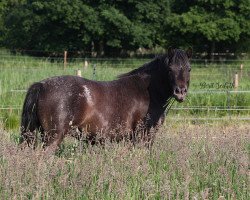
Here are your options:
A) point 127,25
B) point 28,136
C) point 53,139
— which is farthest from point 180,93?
point 127,25

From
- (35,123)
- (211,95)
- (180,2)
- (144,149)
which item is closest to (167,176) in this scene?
(144,149)

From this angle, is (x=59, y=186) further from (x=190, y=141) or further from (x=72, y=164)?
(x=190, y=141)

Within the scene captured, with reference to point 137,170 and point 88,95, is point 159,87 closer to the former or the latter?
point 88,95

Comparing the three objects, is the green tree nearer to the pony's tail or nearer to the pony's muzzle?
the pony's muzzle

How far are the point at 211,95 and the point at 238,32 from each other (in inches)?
772

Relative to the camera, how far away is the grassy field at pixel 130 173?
434cm

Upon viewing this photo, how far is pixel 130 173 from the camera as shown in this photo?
4852mm

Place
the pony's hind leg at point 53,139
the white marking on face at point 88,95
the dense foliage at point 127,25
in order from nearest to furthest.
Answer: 1. the pony's hind leg at point 53,139
2. the white marking on face at point 88,95
3. the dense foliage at point 127,25

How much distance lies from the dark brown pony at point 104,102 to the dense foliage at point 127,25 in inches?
994

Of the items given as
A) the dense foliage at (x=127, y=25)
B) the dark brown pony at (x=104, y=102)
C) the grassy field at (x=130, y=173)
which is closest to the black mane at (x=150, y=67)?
the dark brown pony at (x=104, y=102)

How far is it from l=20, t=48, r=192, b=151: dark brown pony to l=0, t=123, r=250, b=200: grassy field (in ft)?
1.12

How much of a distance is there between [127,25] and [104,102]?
29.0m

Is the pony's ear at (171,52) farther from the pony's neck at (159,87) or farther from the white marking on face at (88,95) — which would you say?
the white marking on face at (88,95)

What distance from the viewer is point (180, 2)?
36.8 metres
